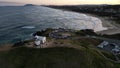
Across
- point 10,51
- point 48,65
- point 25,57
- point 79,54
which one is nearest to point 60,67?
point 48,65

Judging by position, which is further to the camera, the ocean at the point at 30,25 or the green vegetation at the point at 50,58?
the ocean at the point at 30,25

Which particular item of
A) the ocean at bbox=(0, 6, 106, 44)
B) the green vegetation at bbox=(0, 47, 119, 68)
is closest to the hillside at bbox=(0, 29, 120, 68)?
the green vegetation at bbox=(0, 47, 119, 68)

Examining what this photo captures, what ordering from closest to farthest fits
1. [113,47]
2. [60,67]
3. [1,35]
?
[60,67] → [113,47] → [1,35]

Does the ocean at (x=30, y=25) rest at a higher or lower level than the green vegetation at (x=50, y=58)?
lower

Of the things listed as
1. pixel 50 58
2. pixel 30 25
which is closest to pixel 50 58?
pixel 50 58

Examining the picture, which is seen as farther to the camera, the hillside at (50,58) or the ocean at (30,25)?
the ocean at (30,25)

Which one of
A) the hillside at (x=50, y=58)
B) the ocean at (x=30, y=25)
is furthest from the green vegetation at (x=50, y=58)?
the ocean at (x=30, y=25)

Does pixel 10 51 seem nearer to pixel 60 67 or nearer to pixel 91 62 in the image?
pixel 60 67

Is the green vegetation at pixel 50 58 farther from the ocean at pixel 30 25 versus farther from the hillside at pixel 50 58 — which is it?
the ocean at pixel 30 25
